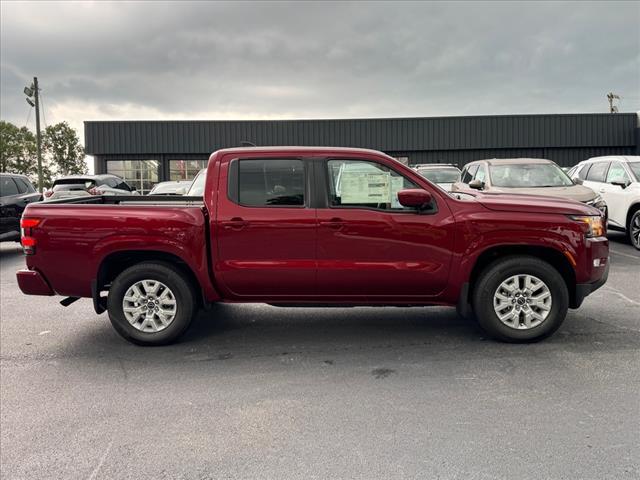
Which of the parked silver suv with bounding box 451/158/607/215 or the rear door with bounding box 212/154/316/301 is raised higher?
the parked silver suv with bounding box 451/158/607/215

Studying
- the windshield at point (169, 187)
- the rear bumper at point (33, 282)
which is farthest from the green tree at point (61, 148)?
the rear bumper at point (33, 282)

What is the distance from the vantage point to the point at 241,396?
4.18 metres

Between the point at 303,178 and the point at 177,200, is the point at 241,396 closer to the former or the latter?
the point at 303,178

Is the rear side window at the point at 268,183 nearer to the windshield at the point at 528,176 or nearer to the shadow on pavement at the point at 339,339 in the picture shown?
the shadow on pavement at the point at 339,339

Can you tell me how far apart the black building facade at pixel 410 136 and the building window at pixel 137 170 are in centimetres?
48

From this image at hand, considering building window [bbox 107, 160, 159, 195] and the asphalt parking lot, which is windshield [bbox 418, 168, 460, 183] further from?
building window [bbox 107, 160, 159, 195]

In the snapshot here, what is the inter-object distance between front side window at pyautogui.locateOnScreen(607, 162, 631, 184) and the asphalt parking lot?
20.5ft

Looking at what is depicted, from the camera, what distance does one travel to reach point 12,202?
12.3 metres

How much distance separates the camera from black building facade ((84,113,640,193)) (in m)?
30.9

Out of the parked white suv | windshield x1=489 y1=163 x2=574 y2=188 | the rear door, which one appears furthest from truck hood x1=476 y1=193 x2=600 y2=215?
the parked white suv

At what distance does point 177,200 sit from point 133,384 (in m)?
2.69

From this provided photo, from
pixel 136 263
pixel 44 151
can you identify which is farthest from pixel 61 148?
pixel 136 263

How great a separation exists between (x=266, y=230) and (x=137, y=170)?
94.8 ft

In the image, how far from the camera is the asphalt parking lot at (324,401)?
3.21 m
